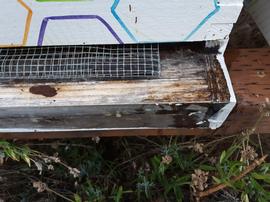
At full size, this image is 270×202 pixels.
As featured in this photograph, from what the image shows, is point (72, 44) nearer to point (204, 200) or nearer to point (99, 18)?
point (99, 18)

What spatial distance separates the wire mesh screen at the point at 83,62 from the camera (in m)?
0.89

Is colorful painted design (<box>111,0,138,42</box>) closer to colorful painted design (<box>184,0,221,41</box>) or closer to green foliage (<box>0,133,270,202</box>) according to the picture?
colorful painted design (<box>184,0,221,41</box>)

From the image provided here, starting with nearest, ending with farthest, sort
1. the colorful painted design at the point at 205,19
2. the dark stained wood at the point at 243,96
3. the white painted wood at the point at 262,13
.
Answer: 1. the colorful painted design at the point at 205,19
2. the dark stained wood at the point at 243,96
3. the white painted wood at the point at 262,13

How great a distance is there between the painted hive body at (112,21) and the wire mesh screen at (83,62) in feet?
0.12

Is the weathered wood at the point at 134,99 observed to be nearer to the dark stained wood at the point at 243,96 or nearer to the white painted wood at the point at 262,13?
the dark stained wood at the point at 243,96

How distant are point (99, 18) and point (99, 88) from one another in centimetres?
17

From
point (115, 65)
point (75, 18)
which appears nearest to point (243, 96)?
point (115, 65)

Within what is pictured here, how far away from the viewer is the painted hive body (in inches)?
32.0

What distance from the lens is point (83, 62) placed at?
913mm

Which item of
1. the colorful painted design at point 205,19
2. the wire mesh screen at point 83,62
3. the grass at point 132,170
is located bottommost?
the grass at point 132,170

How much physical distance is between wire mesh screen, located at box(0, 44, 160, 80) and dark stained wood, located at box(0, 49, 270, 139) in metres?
0.18

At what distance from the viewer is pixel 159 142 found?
1329mm

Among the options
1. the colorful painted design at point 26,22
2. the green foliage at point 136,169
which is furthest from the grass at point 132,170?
the colorful painted design at point 26,22

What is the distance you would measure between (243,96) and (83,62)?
0.42 metres
